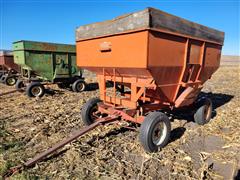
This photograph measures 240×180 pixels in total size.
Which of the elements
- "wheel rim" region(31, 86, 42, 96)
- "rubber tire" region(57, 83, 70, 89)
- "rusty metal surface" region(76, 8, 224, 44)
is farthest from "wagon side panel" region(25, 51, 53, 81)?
"rusty metal surface" region(76, 8, 224, 44)

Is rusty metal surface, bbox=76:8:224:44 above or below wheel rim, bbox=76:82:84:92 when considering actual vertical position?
above

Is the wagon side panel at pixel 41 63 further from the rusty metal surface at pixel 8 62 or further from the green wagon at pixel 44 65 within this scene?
the rusty metal surface at pixel 8 62

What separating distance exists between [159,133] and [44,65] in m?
6.81

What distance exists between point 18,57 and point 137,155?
784cm

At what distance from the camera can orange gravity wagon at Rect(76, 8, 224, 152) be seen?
11.9ft

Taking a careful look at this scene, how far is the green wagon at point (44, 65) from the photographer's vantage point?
8742 mm

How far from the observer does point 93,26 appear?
14.8 feet

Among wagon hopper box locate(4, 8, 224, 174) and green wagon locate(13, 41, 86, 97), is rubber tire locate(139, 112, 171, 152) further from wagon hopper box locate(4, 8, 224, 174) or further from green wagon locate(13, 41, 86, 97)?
green wagon locate(13, 41, 86, 97)

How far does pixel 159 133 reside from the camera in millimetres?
4152

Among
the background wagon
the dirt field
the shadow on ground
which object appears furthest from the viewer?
the background wagon

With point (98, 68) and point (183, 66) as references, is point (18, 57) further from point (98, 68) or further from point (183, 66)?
point (183, 66)

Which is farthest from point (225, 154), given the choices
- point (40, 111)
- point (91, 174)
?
point (40, 111)

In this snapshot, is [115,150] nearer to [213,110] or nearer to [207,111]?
[207,111]

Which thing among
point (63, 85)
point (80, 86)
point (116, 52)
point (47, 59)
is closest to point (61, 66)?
point (47, 59)
